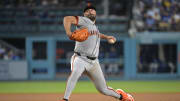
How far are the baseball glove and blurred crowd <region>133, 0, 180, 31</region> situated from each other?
11414 mm

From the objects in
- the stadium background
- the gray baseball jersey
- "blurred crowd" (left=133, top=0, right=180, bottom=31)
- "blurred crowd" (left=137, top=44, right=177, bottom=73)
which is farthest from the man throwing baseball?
"blurred crowd" (left=133, top=0, right=180, bottom=31)

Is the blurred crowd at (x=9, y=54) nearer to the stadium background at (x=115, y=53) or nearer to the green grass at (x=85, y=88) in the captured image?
the stadium background at (x=115, y=53)

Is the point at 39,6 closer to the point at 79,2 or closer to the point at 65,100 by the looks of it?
the point at 79,2

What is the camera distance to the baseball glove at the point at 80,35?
5.98 metres

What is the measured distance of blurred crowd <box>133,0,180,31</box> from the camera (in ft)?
57.6

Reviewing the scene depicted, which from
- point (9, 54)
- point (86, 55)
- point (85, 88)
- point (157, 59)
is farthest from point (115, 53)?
point (86, 55)

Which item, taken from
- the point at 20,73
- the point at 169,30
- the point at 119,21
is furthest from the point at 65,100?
the point at 119,21

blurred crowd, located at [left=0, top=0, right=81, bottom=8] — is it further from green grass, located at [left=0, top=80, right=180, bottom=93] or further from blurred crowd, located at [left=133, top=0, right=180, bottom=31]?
green grass, located at [left=0, top=80, right=180, bottom=93]

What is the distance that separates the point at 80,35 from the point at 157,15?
12691 mm

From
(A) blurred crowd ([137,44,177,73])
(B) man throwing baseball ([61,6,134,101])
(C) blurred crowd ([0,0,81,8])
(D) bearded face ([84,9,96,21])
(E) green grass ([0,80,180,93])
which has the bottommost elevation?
(E) green grass ([0,80,180,93])

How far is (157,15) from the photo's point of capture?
716 inches

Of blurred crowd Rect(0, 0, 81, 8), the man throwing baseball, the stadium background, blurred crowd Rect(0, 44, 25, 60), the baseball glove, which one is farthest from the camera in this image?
blurred crowd Rect(0, 0, 81, 8)

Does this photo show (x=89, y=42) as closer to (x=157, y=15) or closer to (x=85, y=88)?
(x=85, y=88)

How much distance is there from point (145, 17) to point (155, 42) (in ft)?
7.12
